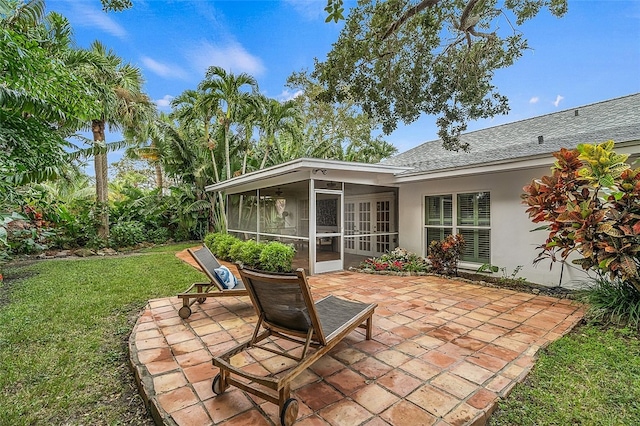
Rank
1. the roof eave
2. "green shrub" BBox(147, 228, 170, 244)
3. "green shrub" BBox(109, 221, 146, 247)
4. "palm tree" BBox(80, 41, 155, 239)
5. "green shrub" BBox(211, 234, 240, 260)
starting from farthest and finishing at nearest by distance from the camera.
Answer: "green shrub" BBox(147, 228, 170, 244), "green shrub" BBox(109, 221, 146, 247), "palm tree" BBox(80, 41, 155, 239), "green shrub" BBox(211, 234, 240, 260), the roof eave

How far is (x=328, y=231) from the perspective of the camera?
27.7 feet

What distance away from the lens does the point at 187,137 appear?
607 inches

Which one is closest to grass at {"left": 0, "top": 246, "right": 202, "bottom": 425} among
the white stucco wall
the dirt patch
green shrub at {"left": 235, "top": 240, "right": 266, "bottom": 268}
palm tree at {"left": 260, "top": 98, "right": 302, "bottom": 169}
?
green shrub at {"left": 235, "top": 240, "right": 266, "bottom": 268}

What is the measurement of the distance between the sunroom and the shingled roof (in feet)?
5.99

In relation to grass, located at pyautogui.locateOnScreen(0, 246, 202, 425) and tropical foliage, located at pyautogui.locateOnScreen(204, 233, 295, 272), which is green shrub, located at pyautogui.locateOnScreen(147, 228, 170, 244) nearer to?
tropical foliage, located at pyautogui.locateOnScreen(204, 233, 295, 272)

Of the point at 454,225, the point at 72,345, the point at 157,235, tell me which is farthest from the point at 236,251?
the point at 157,235

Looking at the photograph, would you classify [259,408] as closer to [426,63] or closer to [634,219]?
[634,219]

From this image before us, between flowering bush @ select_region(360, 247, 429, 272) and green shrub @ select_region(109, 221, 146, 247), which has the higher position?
green shrub @ select_region(109, 221, 146, 247)

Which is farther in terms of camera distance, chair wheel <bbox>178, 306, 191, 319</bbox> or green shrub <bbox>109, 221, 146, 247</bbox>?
green shrub <bbox>109, 221, 146, 247</bbox>

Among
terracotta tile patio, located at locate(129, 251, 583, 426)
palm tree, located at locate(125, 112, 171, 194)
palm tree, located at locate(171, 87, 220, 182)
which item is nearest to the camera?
terracotta tile patio, located at locate(129, 251, 583, 426)

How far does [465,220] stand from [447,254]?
125cm

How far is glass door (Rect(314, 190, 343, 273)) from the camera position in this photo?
820cm

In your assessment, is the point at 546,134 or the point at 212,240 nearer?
the point at 546,134

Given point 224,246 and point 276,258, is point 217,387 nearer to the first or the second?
point 276,258
